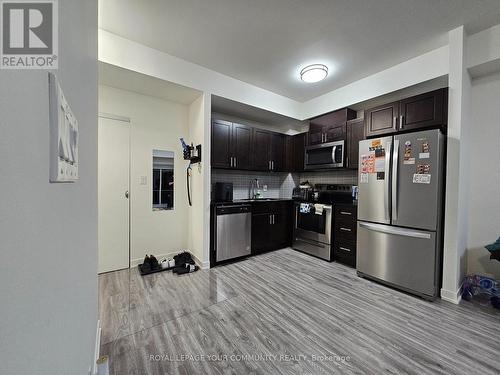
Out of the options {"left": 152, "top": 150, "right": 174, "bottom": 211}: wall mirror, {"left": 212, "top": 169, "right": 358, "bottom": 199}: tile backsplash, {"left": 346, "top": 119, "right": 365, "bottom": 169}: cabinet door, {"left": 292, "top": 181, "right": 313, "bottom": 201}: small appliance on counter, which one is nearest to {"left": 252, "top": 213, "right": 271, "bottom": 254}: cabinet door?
{"left": 212, "top": 169, "right": 358, "bottom": 199}: tile backsplash

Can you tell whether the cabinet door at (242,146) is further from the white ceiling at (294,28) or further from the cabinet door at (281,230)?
the cabinet door at (281,230)

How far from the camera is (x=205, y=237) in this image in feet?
9.70

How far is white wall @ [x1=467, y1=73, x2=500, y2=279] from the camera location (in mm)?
2436

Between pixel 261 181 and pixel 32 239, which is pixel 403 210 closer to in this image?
pixel 261 181

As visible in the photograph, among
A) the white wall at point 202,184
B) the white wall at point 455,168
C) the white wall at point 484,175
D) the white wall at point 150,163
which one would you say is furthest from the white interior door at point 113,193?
the white wall at point 484,175

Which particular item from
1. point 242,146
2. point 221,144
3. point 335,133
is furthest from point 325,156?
point 221,144

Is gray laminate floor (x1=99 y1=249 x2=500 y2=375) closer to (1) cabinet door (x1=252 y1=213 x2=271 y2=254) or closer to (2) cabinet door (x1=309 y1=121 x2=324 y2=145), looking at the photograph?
(1) cabinet door (x1=252 y1=213 x2=271 y2=254)

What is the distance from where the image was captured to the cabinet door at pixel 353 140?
10.6 feet

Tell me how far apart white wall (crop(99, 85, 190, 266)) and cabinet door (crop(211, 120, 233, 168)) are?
0.53m

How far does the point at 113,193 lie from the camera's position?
2.83 metres

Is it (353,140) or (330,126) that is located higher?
(330,126)

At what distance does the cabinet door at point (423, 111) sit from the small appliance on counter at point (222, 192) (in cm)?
258

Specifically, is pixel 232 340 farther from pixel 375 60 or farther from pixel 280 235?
pixel 375 60

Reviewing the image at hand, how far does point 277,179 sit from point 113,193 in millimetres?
3123
